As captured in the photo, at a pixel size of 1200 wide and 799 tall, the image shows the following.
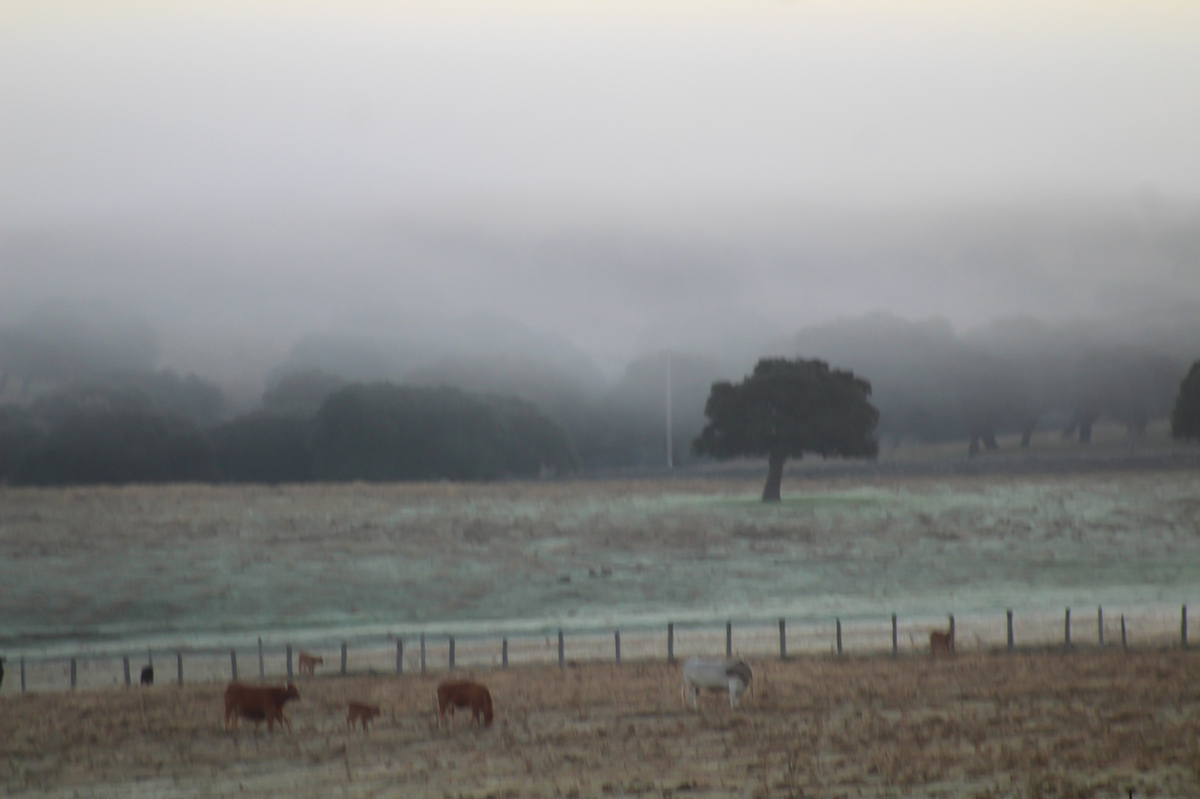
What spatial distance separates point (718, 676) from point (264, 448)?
224 feet

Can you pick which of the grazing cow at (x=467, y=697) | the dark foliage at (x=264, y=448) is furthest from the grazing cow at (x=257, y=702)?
the dark foliage at (x=264, y=448)

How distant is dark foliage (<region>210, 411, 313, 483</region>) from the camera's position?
86.4m

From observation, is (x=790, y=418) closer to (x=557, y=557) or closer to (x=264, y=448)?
(x=557, y=557)

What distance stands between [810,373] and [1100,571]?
26.1m

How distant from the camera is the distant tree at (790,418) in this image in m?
79.1

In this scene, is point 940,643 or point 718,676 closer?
point 718,676

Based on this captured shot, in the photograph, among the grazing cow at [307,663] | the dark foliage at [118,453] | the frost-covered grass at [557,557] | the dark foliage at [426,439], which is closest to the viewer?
the grazing cow at [307,663]

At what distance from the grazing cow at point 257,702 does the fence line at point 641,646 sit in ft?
29.3

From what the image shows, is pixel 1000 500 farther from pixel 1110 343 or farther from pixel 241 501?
pixel 241 501

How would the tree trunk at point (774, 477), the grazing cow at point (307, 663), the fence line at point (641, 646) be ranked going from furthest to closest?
the tree trunk at point (774, 477)
the fence line at point (641, 646)
the grazing cow at point (307, 663)

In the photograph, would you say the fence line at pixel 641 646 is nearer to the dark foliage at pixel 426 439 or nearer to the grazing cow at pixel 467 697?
the grazing cow at pixel 467 697

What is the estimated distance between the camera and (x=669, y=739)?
897 inches

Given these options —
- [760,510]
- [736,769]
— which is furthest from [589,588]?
[736,769]

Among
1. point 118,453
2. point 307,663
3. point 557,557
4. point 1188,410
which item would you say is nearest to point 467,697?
point 307,663
